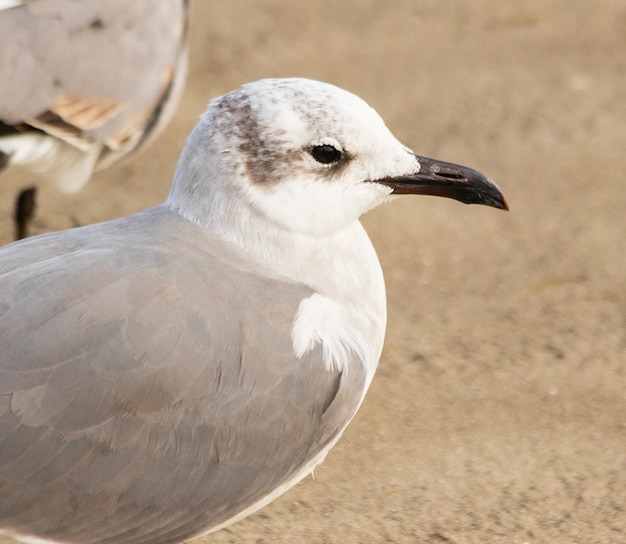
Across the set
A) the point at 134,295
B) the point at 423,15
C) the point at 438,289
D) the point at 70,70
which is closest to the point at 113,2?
the point at 70,70

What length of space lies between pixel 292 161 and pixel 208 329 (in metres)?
0.42

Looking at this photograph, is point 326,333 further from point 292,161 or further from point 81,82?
point 81,82

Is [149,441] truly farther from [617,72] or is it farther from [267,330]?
[617,72]

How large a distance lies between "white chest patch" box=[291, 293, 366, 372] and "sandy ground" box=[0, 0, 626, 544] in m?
0.53

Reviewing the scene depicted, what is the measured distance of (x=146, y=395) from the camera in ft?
7.09

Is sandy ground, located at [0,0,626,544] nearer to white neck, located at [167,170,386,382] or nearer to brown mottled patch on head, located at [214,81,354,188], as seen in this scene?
white neck, located at [167,170,386,382]

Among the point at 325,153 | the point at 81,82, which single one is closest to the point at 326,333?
the point at 325,153

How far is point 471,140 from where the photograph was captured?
4.70m

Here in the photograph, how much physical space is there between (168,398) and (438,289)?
1778 mm

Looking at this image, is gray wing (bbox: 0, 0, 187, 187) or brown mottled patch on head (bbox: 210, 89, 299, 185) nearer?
brown mottled patch on head (bbox: 210, 89, 299, 185)

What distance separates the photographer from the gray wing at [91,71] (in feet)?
11.1

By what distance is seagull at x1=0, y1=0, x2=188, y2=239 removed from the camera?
3.39 meters

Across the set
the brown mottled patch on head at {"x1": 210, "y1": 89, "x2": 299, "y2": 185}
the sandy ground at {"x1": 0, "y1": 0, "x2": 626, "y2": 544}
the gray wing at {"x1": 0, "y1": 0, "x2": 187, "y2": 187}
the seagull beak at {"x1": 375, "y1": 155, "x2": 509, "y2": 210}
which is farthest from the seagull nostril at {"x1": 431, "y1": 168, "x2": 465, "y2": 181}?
the gray wing at {"x1": 0, "y1": 0, "x2": 187, "y2": 187}

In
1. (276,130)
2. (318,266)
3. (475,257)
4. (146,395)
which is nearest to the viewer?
(146,395)
